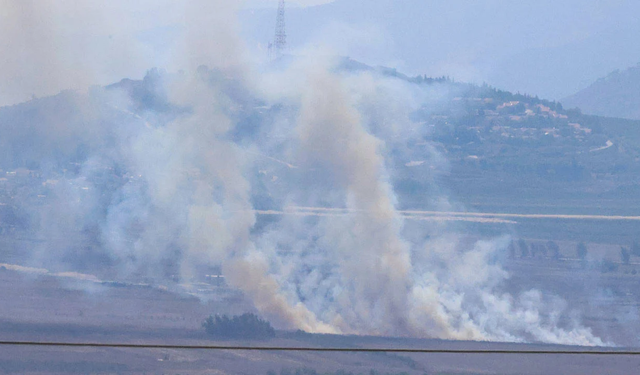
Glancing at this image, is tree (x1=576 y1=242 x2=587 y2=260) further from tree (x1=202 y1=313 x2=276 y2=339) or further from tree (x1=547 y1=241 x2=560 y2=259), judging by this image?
tree (x1=202 y1=313 x2=276 y2=339)

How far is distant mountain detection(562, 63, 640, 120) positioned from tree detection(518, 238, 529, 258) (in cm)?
4607

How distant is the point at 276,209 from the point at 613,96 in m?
69.5

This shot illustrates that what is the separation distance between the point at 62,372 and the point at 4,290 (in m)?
27.5

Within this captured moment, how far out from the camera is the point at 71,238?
277 ft

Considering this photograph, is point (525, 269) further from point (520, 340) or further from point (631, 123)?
point (631, 123)

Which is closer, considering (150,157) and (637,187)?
(150,157)

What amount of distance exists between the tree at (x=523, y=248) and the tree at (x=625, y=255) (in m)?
10.0

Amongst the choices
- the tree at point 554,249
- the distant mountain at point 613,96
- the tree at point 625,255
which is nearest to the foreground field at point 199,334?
the tree at point 554,249

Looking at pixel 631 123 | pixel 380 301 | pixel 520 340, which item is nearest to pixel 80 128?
pixel 380 301

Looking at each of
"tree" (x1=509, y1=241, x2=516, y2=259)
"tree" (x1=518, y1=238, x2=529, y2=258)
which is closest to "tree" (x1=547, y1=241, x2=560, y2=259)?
"tree" (x1=518, y1=238, x2=529, y2=258)

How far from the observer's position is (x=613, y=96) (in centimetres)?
13712

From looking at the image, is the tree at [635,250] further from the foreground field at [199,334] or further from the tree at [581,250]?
the foreground field at [199,334]

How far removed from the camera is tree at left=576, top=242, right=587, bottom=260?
91825 millimetres

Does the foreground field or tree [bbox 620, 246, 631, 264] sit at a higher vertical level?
tree [bbox 620, 246, 631, 264]
